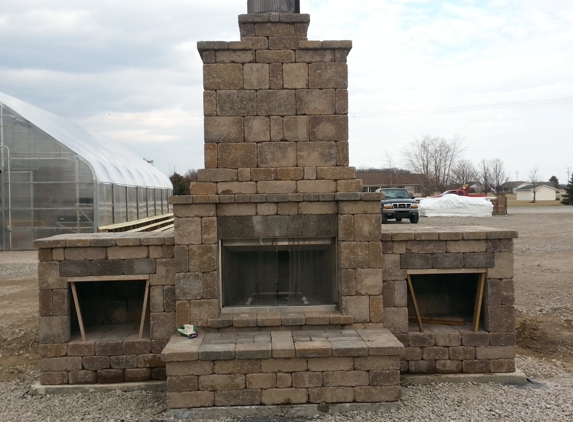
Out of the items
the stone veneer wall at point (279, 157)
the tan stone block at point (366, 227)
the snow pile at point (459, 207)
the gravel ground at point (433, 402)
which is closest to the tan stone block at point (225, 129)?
the stone veneer wall at point (279, 157)

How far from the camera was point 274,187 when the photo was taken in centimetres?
591

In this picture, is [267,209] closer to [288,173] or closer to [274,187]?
[274,187]

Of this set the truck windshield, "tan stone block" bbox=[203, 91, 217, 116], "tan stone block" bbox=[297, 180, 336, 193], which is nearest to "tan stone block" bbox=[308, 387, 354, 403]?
"tan stone block" bbox=[297, 180, 336, 193]

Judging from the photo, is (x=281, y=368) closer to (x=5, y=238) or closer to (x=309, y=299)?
(x=309, y=299)

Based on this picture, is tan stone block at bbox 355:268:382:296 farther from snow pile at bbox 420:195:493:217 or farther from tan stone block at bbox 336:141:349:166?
Answer: snow pile at bbox 420:195:493:217

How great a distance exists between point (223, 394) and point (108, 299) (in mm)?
2563

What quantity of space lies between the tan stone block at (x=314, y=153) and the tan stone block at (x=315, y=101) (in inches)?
15.7

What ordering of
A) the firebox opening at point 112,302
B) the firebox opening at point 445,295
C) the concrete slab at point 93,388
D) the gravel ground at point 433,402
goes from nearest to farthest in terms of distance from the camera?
1. the gravel ground at point 433,402
2. the concrete slab at point 93,388
3. the firebox opening at point 112,302
4. the firebox opening at point 445,295

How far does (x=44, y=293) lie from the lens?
5.89 meters

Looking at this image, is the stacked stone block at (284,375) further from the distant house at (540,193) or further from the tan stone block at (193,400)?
the distant house at (540,193)

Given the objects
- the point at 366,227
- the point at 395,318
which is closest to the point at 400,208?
the point at 395,318

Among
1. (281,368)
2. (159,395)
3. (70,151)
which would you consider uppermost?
(70,151)

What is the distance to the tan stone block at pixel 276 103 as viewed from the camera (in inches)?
233

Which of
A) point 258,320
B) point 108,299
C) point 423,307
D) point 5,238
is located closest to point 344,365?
point 258,320
